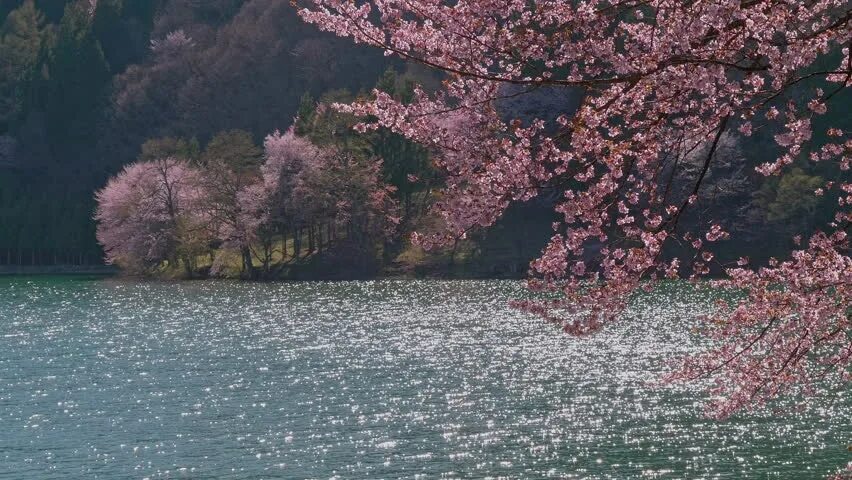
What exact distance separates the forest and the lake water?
9447mm

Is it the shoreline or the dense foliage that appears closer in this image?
the shoreline

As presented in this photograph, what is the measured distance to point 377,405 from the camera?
101ft

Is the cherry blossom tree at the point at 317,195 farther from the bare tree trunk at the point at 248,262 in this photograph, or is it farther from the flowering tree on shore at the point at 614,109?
the flowering tree on shore at the point at 614,109

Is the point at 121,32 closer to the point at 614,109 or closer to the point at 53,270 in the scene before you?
the point at 53,270

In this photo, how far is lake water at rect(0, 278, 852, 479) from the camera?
2441cm

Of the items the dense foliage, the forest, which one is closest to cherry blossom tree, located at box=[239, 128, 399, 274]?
the forest

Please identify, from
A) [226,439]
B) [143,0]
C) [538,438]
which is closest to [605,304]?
[538,438]

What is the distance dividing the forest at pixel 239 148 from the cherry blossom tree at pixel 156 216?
15.6 inches

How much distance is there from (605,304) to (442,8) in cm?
318

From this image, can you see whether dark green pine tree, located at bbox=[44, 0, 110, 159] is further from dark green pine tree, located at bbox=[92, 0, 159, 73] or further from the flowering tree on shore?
the flowering tree on shore

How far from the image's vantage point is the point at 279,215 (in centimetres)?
8456

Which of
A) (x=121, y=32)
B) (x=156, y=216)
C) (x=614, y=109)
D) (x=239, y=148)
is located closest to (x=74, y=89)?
(x=121, y=32)

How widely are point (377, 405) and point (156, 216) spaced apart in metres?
61.8

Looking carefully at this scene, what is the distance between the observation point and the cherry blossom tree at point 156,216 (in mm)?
87688
